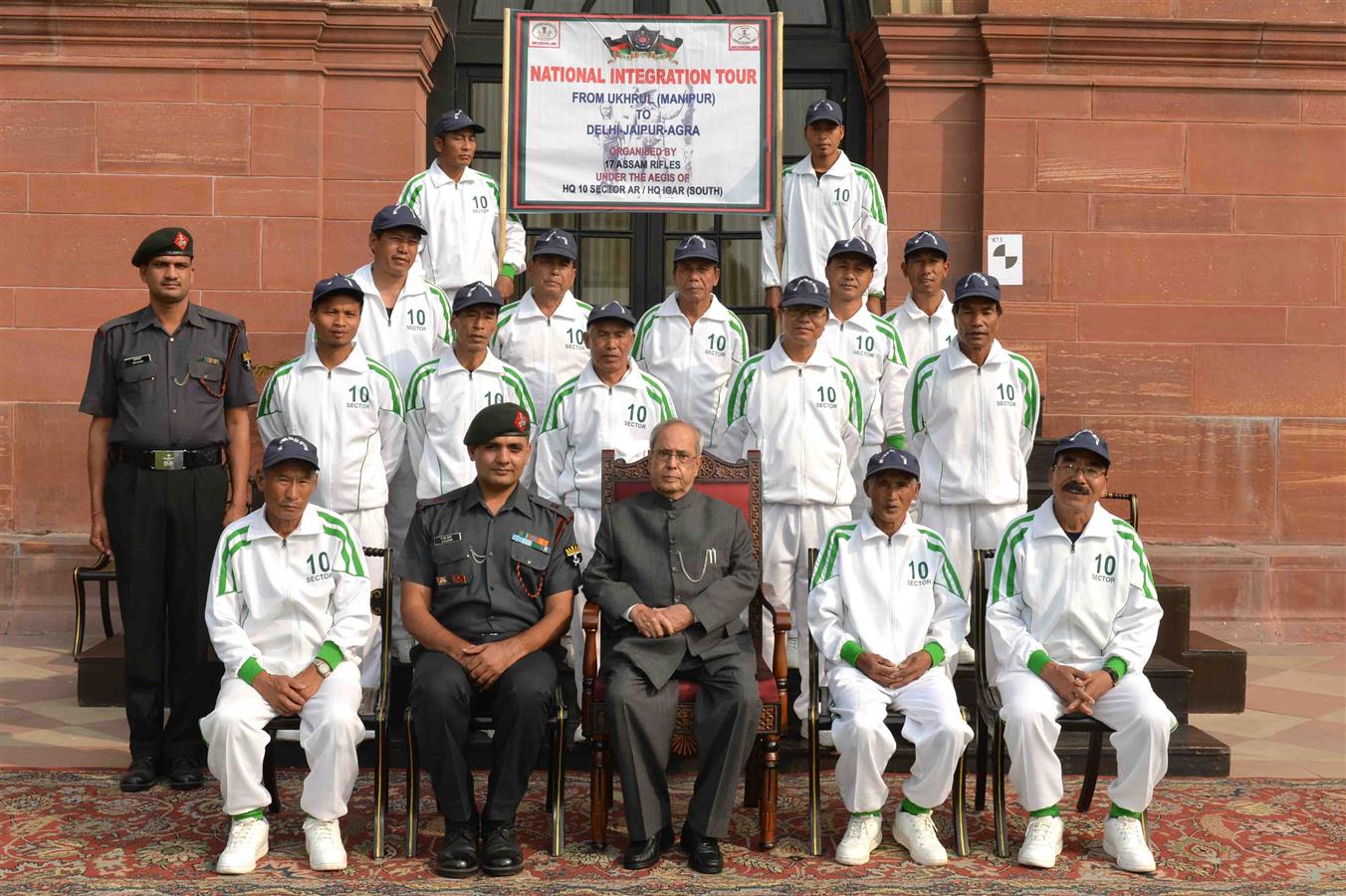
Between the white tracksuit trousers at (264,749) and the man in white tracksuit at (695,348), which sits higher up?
the man in white tracksuit at (695,348)

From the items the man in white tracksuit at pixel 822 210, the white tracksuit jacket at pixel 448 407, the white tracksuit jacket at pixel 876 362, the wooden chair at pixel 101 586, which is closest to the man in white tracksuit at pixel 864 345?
the white tracksuit jacket at pixel 876 362

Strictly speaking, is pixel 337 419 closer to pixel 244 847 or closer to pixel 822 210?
pixel 244 847

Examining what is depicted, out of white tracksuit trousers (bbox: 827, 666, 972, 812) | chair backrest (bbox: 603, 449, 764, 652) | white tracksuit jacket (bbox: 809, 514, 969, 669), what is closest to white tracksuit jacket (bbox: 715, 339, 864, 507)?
chair backrest (bbox: 603, 449, 764, 652)

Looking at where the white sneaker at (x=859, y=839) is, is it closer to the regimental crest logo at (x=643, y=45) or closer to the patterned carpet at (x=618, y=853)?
the patterned carpet at (x=618, y=853)

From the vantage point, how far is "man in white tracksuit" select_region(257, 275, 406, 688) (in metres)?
6.05

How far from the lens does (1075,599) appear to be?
5.24 meters

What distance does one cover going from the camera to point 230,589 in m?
5.14

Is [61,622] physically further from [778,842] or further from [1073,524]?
[1073,524]

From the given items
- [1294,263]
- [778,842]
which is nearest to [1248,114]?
[1294,263]

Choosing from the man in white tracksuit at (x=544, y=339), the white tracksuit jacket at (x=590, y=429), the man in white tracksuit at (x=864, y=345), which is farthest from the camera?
the man in white tracksuit at (x=544, y=339)

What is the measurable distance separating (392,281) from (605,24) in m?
2.21

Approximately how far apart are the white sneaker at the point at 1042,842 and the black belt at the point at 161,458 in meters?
3.44

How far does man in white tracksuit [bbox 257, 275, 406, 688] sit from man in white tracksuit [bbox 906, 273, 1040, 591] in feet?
7.91

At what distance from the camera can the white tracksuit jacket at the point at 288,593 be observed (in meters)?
5.13
